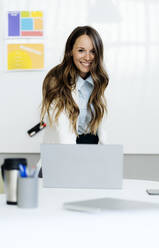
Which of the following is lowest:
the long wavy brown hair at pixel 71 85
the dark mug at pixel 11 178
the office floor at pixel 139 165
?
the office floor at pixel 139 165

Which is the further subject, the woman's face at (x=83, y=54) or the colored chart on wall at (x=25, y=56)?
the colored chart on wall at (x=25, y=56)

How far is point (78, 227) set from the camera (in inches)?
45.4

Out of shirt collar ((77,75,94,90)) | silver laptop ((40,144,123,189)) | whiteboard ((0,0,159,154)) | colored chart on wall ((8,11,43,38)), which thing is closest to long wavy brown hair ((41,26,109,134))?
shirt collar ((77,75,94,90))

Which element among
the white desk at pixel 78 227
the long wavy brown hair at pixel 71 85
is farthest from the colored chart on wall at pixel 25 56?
the white desk at pixel 78 227

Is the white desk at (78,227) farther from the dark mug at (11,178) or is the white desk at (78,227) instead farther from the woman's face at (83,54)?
the woman's face at (83,54)

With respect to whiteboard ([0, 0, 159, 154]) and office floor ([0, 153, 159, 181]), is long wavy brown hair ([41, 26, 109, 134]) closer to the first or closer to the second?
whiteboard ([0, 0, 159, 154])

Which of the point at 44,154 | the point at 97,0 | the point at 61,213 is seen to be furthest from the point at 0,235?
the point at 97,0

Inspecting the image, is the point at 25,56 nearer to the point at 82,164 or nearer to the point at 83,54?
the point at 83,54

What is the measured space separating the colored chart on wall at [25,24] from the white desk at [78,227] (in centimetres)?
226

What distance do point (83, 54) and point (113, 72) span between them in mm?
363

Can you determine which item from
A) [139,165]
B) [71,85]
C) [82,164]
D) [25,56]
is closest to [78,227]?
[82,164]

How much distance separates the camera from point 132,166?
3451mm

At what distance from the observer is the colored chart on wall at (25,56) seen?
3.45 m

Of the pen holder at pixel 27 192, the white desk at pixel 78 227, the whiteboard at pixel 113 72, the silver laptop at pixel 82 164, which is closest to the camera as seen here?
the white desk at pixel 78 227
